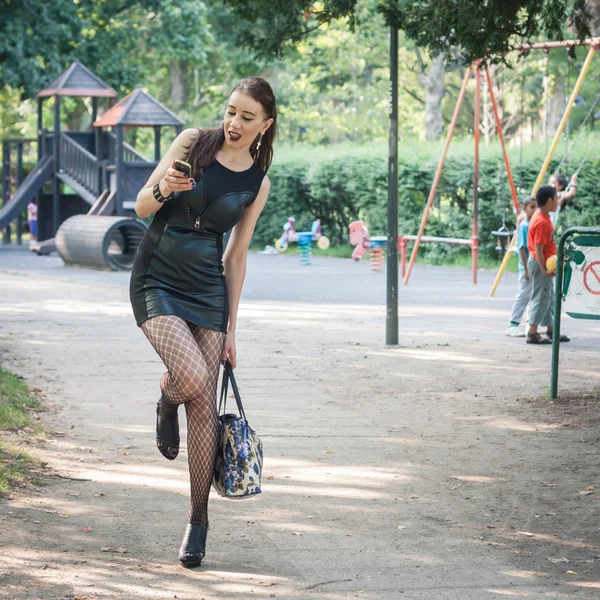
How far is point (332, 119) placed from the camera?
4712 cm

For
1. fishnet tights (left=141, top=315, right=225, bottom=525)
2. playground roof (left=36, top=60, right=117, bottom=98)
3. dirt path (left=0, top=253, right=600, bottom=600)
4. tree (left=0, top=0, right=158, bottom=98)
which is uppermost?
tree (left=0, top=0, right=158, bottom=98)

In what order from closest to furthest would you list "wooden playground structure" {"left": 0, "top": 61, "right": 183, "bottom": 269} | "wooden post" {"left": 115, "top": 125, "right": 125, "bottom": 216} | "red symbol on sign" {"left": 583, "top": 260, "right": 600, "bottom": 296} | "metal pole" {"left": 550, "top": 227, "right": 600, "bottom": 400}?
1. "metal pole" {"left": 550, "top": 227, "right": 600, "bottom": 400}
2. "red symbol on sign" {"left": 583, "top": 260, "right": 600, "bottom": 296}
3. "wooden playground structure" {"left": 0, "top": 61, "right": 183, "bottom": 269}
4. "wooden post" {"left": 115, "top": 125, "right": 125, "bottom": 216}

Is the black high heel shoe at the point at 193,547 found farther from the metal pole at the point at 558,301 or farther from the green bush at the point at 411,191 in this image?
the green bush at the point at 411,191

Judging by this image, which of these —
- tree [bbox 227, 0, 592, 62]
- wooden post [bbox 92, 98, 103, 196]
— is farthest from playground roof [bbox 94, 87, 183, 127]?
tree [bbox 227, 0, 592, 62]

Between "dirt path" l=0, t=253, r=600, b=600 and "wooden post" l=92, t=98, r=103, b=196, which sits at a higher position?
"wooden post" l=92, t=98, r=103, b=196

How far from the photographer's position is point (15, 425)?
24.3 ft

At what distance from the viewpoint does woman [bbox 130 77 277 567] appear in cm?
475

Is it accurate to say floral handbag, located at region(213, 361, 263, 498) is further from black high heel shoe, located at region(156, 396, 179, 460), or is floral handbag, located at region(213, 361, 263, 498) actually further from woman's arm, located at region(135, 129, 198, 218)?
woman's arm, located at region(135, 129, 198, 218)

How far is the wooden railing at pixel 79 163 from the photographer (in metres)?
26.9

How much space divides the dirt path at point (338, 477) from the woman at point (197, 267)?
491mm

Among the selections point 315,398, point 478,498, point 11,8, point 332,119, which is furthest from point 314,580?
point 332,119

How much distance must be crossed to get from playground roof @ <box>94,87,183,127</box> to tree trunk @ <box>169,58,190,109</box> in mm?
20462

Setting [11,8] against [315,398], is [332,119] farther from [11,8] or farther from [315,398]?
[315,398]

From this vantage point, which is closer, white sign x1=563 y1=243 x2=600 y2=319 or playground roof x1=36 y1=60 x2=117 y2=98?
white sign x1=563 y1=243 x2=600 y2=319
